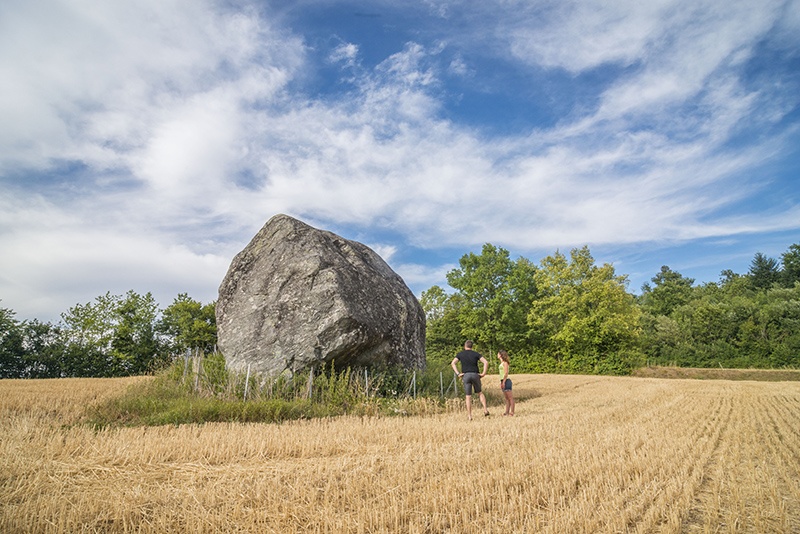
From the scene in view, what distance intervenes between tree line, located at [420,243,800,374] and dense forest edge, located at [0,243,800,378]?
0.09 meters

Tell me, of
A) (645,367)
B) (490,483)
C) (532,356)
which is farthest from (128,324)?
(645,367)

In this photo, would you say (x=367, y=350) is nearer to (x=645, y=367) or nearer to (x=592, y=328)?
(x=592, y=328)

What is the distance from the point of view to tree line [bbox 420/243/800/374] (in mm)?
31203

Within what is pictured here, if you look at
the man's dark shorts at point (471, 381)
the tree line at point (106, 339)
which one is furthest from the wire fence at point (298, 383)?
the tree line at point (106, 339)

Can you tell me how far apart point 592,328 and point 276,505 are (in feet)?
107

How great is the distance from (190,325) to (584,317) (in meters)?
31.6

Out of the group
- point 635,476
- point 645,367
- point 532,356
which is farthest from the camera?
point 532,356

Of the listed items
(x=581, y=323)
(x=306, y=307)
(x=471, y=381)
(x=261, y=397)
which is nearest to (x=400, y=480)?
(x=471, y=381)

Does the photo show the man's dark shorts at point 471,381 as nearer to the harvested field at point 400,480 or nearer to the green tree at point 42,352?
the harvested field at point 400,480

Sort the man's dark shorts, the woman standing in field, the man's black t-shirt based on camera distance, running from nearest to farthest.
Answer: the man's dark shorts, the man's black t-shirt, the woman standing in field

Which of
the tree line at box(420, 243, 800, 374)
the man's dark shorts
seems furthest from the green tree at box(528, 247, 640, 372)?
the man's dark shorts

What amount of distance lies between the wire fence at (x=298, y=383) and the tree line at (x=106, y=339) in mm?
20509

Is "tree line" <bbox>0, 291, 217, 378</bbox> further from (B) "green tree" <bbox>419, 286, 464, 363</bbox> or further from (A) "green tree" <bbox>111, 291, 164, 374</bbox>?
(B) "green tree" <bbox>419, 286, 464, 363</bbox>

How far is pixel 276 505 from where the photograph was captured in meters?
3.47
